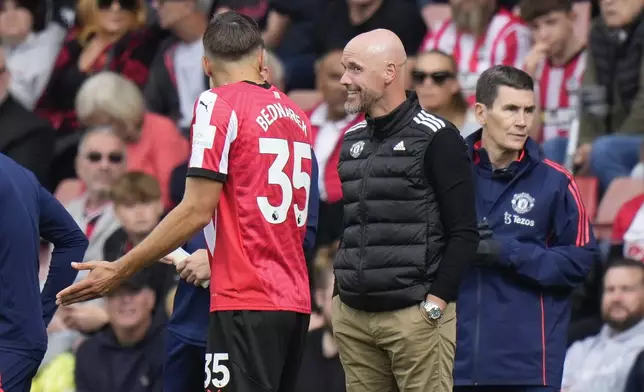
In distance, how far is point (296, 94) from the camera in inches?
460

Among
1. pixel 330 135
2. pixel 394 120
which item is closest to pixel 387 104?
pixel 394 120

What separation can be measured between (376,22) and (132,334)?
3.49m

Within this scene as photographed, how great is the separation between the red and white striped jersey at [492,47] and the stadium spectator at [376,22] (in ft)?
1.99

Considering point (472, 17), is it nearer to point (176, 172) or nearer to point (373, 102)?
point (176, 172)

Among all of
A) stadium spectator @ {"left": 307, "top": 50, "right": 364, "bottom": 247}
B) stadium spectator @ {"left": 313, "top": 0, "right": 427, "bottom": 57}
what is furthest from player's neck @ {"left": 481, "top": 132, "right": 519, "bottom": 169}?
stadium spectator @ {"left": 313, "top": 0, "right": 427, "bottom": 57}

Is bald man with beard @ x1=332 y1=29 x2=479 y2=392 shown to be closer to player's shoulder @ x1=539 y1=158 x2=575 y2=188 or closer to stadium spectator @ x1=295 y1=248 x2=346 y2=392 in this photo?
player's shoulder @ x1=539 y1=158 x2=575 y2=188

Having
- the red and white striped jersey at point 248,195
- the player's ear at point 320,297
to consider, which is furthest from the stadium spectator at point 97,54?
the red and white striped jersey at point 248,195

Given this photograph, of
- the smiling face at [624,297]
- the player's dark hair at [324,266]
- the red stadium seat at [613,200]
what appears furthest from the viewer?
the red stadium seat at [613,200]

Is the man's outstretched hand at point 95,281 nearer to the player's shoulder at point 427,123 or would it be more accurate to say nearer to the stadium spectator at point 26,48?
the player's shoulder at point 427,123

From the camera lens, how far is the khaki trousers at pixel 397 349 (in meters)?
5.96

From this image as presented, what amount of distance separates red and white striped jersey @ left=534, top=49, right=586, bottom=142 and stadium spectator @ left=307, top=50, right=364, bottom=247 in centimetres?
140

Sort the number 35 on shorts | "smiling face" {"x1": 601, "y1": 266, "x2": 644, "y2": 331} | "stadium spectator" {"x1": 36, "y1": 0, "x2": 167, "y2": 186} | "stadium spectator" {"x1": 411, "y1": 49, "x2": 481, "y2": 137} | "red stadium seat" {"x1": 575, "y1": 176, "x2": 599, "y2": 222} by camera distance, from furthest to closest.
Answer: "stadium spectator" {"x1": 36, "y1": 0, "x2": 167, "y2": 186}, "red stadium seat" {"x1": 575, "y1": 176, "x2": 599, "y2": 222}, "stadium spectator" {"x1": 411, "y1": 49, "x2": 481, "y2": 137}, "smiling face" {"x1": 601, "y1": 266, "x2": 644, "y2": 331}, the number 35 on shorts

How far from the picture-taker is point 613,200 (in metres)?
9.66

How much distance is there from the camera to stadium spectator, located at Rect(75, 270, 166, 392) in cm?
891
